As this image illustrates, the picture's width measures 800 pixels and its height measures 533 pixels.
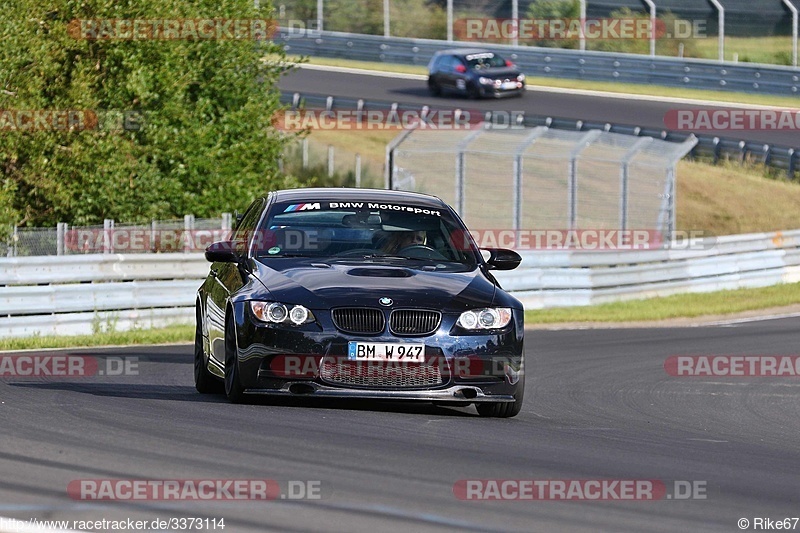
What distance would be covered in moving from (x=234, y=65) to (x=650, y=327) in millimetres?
8787

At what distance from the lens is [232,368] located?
9.70 metres

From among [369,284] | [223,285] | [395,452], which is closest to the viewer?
[395,452]

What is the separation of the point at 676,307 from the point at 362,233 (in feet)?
45.6

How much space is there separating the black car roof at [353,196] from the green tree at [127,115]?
10.7m

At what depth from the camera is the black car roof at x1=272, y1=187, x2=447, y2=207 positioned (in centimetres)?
1087

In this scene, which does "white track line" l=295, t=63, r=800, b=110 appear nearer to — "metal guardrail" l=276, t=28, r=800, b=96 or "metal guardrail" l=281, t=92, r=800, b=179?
"metal guardrail" l=276, t=28, r=800, b=96

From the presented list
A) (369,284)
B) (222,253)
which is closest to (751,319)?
(222,253)

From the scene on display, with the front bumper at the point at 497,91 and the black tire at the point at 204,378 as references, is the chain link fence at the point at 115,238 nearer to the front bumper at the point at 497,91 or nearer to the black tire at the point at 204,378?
the black tire at the point at 204,378

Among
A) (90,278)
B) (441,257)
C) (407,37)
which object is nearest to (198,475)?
(441,257)

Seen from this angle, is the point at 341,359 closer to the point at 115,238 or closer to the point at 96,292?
the point at 96,292

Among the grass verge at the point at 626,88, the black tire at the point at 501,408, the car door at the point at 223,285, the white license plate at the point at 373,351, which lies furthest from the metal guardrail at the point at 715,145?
the white license plate at the point at 373,351

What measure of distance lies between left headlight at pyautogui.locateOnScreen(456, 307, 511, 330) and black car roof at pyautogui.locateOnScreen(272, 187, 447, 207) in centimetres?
163

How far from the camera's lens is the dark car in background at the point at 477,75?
1735 inches

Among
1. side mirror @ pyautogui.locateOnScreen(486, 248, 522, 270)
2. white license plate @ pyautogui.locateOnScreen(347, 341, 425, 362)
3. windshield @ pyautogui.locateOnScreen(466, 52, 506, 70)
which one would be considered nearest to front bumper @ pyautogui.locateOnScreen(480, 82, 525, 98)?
windshield @ pyautogui.locateOnScreen(466, 52, 506, 70)
